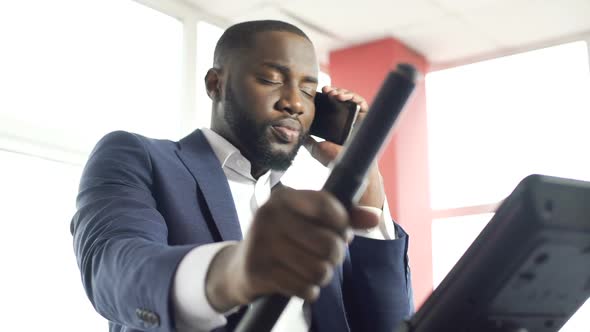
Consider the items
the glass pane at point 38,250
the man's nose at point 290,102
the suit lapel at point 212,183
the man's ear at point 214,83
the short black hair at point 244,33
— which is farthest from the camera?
the glass pane at point 38,250

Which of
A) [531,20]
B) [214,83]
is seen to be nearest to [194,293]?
[214,83]

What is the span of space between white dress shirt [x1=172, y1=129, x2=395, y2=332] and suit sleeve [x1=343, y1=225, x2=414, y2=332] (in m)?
0.05

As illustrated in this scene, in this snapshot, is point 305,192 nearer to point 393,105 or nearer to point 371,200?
point 393,105

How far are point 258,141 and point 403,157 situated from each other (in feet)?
11.1

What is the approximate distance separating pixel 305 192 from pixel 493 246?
216 mm

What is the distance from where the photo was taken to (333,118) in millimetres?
1705

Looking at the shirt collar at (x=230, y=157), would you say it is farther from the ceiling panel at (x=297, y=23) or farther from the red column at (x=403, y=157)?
the red column at (x=403, y=157)

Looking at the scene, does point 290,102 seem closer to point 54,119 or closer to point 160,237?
point 160,237

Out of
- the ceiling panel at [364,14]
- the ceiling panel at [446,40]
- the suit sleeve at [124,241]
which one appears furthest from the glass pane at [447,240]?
the suit sleeve at [124,241]

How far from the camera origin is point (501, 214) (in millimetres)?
600

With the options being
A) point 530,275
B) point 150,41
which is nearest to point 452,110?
point 150,41

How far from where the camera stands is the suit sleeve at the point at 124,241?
28.0 inches

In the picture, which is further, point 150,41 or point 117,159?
point 150,41

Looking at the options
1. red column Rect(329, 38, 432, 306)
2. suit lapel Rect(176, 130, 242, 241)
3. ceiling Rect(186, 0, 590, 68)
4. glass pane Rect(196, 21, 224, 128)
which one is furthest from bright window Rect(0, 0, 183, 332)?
suit lapel Rect(176, 130, 242, 241)
